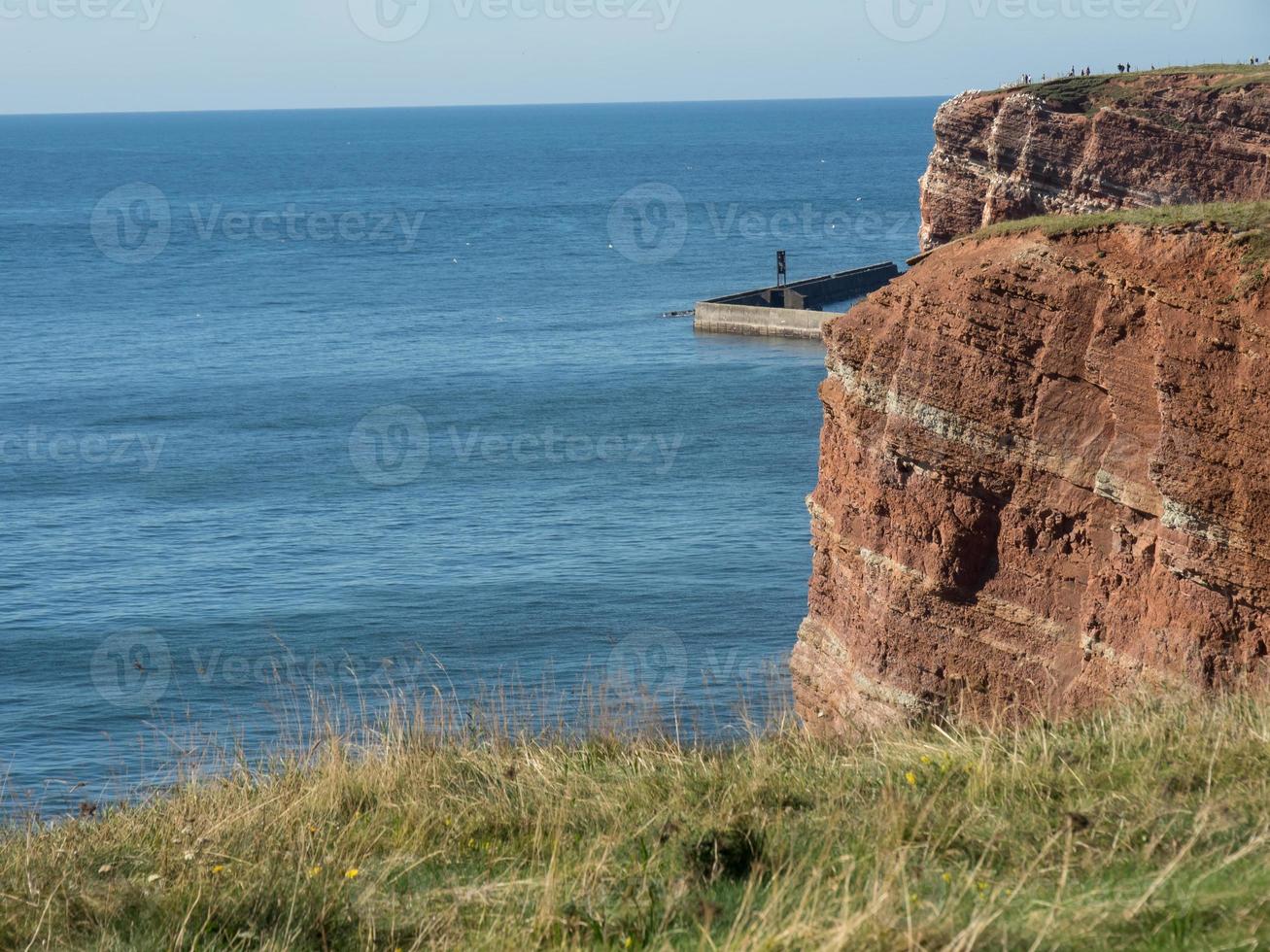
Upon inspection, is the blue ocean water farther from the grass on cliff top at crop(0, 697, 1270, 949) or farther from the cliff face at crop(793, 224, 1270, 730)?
the cliff face at crop(793, 224, 1270, 730)

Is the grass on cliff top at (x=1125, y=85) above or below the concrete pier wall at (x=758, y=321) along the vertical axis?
above

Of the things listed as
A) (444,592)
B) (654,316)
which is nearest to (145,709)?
(444,592)

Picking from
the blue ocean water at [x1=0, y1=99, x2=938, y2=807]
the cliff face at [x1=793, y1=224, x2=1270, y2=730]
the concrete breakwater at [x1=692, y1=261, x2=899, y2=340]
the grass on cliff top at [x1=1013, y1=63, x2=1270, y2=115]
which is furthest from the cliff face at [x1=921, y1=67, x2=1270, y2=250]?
the concrete breakwater at [x1=692, y1=261, x2=899, y2=340]

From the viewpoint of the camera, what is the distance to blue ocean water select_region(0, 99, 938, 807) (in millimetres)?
37469

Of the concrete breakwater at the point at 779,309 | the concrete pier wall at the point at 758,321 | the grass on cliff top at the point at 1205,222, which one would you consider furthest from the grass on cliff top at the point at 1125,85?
the concrete pier wall at the point at 758,321

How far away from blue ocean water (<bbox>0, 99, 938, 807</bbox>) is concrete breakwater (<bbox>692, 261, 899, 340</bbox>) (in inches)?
66.1

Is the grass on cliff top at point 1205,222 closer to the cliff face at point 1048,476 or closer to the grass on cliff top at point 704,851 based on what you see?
the cliff face at point 1048,476

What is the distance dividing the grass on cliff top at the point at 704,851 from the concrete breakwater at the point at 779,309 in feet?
251

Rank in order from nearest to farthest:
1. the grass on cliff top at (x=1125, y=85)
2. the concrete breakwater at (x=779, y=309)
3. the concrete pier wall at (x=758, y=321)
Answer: the grass on cliff top at (x=1125, y=85) → the concrete pier wall at (x=758, y=321) → the concrete breakwater at (x=779, y=309)

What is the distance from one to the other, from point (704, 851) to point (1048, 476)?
1197 cm

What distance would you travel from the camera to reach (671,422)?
67875 millimetres

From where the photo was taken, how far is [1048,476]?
708 inches

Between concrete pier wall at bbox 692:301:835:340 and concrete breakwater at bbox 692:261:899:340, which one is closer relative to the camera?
concrete pier wall at bbox 692:301:835:340

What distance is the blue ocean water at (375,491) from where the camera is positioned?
3747 cm
